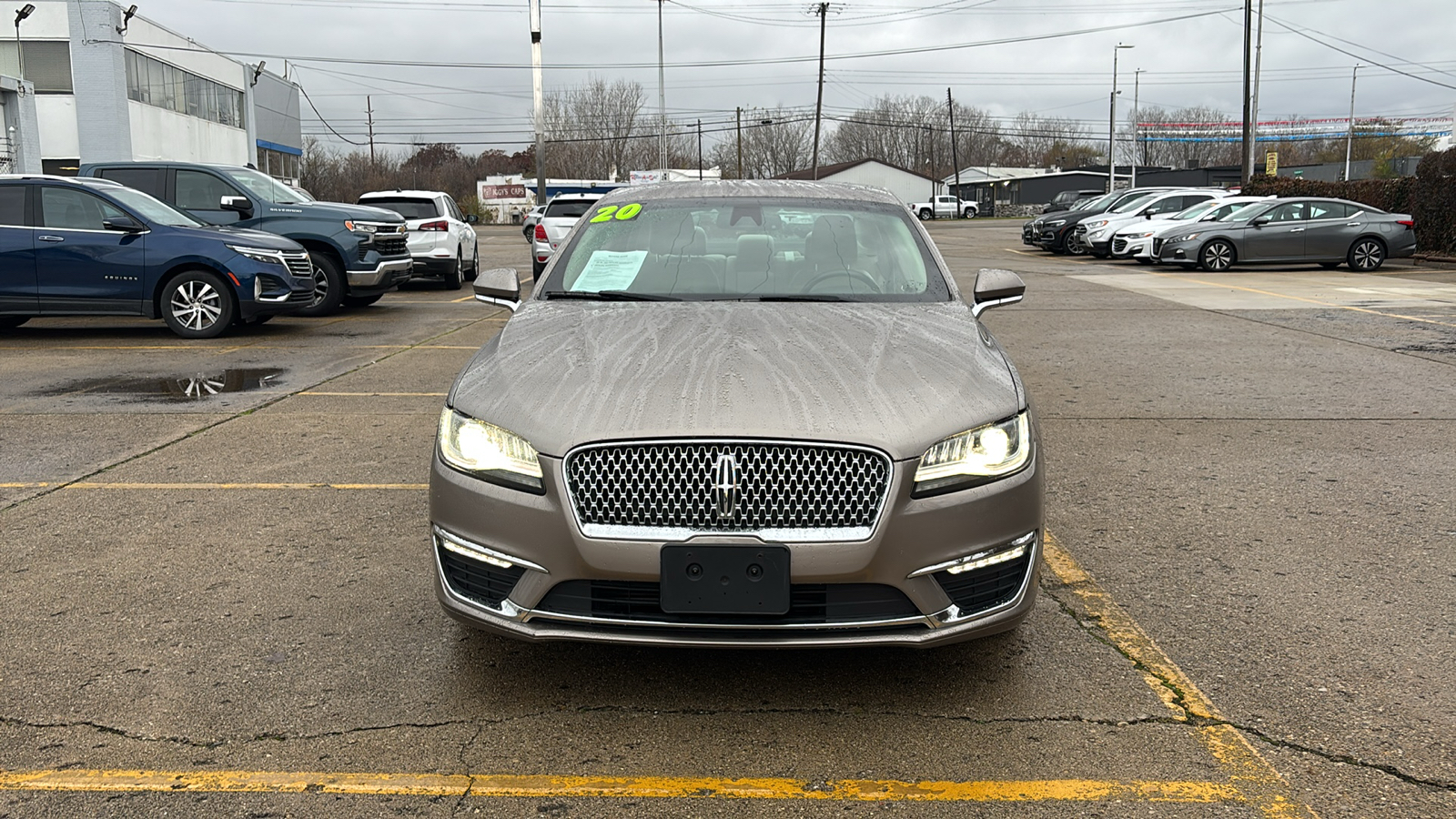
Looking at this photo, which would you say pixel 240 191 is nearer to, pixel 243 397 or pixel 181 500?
pixel 243 397

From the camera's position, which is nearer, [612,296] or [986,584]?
[986,584]

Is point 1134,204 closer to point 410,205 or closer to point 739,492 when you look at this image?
point 410,205

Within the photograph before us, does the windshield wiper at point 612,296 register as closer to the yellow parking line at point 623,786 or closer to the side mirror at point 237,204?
the yellow parking line at point 623,786

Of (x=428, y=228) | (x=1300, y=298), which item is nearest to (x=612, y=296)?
(x=428, y=228)

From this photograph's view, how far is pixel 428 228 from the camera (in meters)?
18.5

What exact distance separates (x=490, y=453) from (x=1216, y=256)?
2248cm

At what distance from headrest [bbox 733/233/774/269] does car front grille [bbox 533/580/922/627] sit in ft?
6.15

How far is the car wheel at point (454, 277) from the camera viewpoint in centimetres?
1908

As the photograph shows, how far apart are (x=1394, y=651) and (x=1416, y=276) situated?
20.1 metres

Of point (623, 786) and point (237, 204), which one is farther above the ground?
point (237, 204)

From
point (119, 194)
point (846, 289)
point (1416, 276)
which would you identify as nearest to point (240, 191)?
point (119, 194)

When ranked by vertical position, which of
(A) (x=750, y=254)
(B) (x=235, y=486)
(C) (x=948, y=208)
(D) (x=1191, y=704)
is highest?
(C) (x=948, y=208)

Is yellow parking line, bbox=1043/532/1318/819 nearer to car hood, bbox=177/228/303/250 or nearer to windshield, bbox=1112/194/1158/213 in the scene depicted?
car hood, bbox=177/228/303/250

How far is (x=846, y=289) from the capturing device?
4.60 meters
